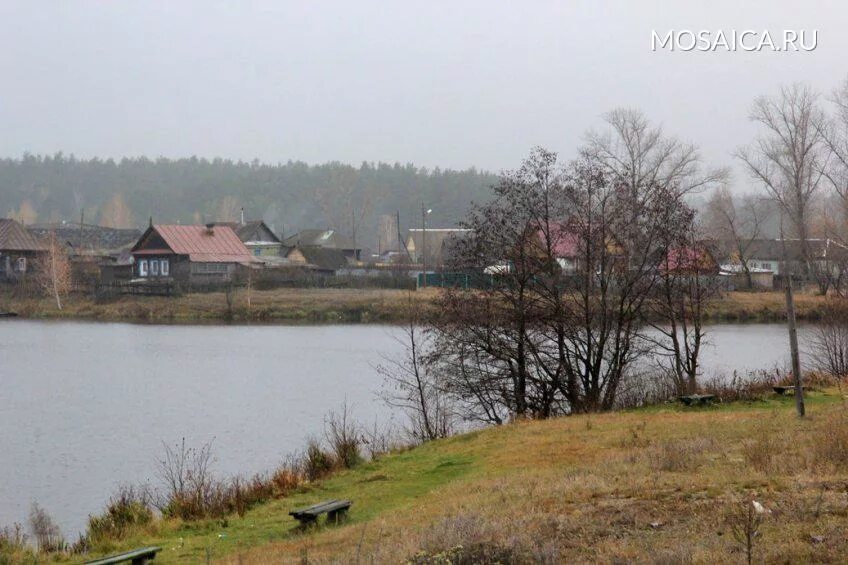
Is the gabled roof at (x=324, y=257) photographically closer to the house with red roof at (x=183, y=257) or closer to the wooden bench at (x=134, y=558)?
the house with red roof at (x=183, y=257)

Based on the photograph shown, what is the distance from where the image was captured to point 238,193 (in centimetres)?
17025

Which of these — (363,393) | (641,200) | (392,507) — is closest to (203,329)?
(363,393)

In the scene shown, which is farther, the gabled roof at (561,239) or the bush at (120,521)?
the gabled roof at (561,239)

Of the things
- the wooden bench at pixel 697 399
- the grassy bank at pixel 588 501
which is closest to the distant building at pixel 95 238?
the wooden bench at pixel 697 399

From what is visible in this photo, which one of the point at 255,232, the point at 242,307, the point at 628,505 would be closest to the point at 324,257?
the point at 255,232

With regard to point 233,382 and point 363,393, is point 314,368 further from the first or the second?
point 363,393

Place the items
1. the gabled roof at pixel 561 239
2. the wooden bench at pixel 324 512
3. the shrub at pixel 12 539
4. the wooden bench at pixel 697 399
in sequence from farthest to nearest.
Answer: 1. the gabled roof at pixel 561 239
2. the wooden bench at pixel 697 399
3. the shrub at pixel 12 539
4. the wooden bench at pixel 324 512

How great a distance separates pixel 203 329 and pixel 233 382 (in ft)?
80.1

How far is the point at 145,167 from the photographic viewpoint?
195m

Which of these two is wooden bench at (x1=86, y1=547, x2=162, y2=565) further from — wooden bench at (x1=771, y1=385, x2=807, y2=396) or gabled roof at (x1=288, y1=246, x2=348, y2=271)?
gabled roof at (x1=288, y1=246, x2=348, y2=271)

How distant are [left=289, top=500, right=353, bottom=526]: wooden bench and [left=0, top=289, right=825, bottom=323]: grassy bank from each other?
43956 mm

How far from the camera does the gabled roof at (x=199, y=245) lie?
81.2 meters

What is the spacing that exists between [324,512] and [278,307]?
5482 cm

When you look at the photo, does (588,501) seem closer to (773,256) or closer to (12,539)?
(12,539)
